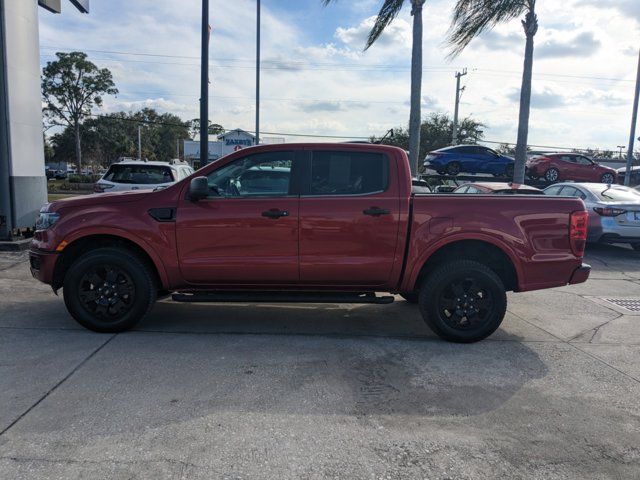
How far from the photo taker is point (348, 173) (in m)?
5.11

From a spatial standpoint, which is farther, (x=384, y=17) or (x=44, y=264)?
(x=384, y=17)

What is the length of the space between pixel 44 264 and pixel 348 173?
3.18 metres

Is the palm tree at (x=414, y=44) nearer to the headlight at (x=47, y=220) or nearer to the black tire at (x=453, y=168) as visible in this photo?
the black tire at (x=453, y=168)

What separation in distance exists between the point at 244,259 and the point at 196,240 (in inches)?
20.0

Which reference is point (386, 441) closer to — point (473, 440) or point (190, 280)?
point (473, 440)

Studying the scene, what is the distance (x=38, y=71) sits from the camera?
34.0 ft

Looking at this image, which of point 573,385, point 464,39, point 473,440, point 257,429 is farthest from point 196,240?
point 464,39

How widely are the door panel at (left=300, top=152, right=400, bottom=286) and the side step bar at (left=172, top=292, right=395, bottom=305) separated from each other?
172mm

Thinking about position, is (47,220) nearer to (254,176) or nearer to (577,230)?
(254,176)

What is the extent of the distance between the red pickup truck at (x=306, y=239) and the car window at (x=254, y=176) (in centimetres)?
1

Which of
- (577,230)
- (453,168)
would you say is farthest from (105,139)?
(577,230)

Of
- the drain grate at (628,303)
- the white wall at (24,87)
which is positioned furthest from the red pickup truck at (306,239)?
the white wall at (24,87)

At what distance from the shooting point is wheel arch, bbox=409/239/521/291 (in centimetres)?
506

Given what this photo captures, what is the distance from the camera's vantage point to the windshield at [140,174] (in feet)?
34.6
